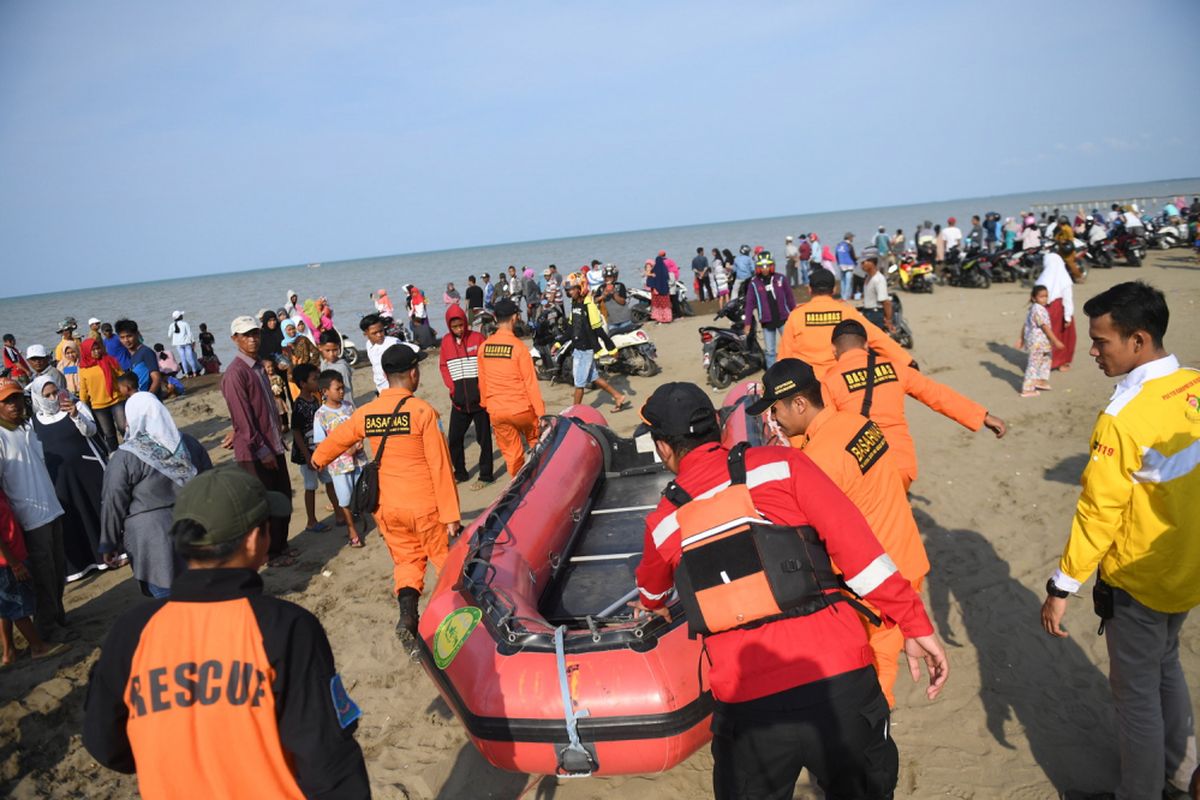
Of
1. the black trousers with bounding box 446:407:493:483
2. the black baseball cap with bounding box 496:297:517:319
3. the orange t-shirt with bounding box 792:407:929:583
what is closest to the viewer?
the orange t-shirt with bounding box 792:407:929:583

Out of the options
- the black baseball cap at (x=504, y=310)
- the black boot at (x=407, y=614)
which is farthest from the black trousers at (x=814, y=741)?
the black baseball cap at (x=504, y=310)

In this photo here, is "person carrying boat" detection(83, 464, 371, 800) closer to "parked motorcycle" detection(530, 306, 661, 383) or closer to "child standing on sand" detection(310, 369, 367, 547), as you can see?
"child standing on sand" detection(310, 369, 367, 547)

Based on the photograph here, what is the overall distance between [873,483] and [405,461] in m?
2.60

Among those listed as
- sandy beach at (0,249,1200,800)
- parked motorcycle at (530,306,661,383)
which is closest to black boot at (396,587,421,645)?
sandy beach at (0,249,1200,800)

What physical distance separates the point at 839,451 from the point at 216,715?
2.13m

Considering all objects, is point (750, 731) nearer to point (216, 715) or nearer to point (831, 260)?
point (216, 715)

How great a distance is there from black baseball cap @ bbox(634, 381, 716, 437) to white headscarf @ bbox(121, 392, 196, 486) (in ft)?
11.4

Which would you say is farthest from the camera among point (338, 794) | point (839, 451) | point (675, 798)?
point (675, 798)

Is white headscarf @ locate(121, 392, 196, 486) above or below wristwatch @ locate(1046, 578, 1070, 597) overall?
above

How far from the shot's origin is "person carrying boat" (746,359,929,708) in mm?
2666

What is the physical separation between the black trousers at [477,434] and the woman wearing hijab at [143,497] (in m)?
2.95

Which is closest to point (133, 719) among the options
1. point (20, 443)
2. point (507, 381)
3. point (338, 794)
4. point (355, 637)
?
point (338, 794)

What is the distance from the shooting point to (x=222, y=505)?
1651 millimetres

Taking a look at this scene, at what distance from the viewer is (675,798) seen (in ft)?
10.4
